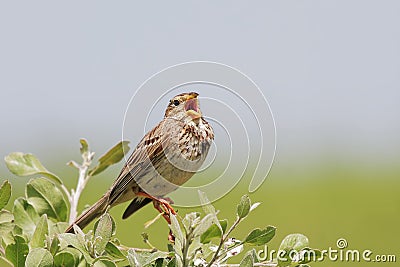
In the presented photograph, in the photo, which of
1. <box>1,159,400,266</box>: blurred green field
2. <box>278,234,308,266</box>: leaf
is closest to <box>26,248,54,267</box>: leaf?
<box>278,234,308,266</box>: leaf

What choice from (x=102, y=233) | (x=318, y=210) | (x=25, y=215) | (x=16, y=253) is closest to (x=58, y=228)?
(x=25, y=215)

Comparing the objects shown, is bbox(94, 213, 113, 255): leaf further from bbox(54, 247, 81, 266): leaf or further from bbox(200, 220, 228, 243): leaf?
bbox(200, 220, 228, 243): leaf

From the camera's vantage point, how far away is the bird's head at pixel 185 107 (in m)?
1.57

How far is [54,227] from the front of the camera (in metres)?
1.55

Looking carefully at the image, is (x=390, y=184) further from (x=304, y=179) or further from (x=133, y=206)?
(x=133, y=206)

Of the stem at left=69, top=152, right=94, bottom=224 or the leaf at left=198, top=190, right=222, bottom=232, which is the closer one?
the leaf at left=198, top=190, right=222, bottom=232

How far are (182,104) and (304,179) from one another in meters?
4.98

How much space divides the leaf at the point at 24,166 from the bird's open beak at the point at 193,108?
1.17ft

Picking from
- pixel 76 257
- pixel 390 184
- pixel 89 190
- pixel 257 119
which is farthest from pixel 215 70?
pixel 390 184

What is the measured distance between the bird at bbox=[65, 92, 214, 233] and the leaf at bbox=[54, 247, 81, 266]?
0.28m

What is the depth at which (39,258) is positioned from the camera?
120 centimetres

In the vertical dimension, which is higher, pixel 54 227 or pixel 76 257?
pixel 54 227

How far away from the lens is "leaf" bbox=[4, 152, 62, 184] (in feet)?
5.85

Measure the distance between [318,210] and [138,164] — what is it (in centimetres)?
378
